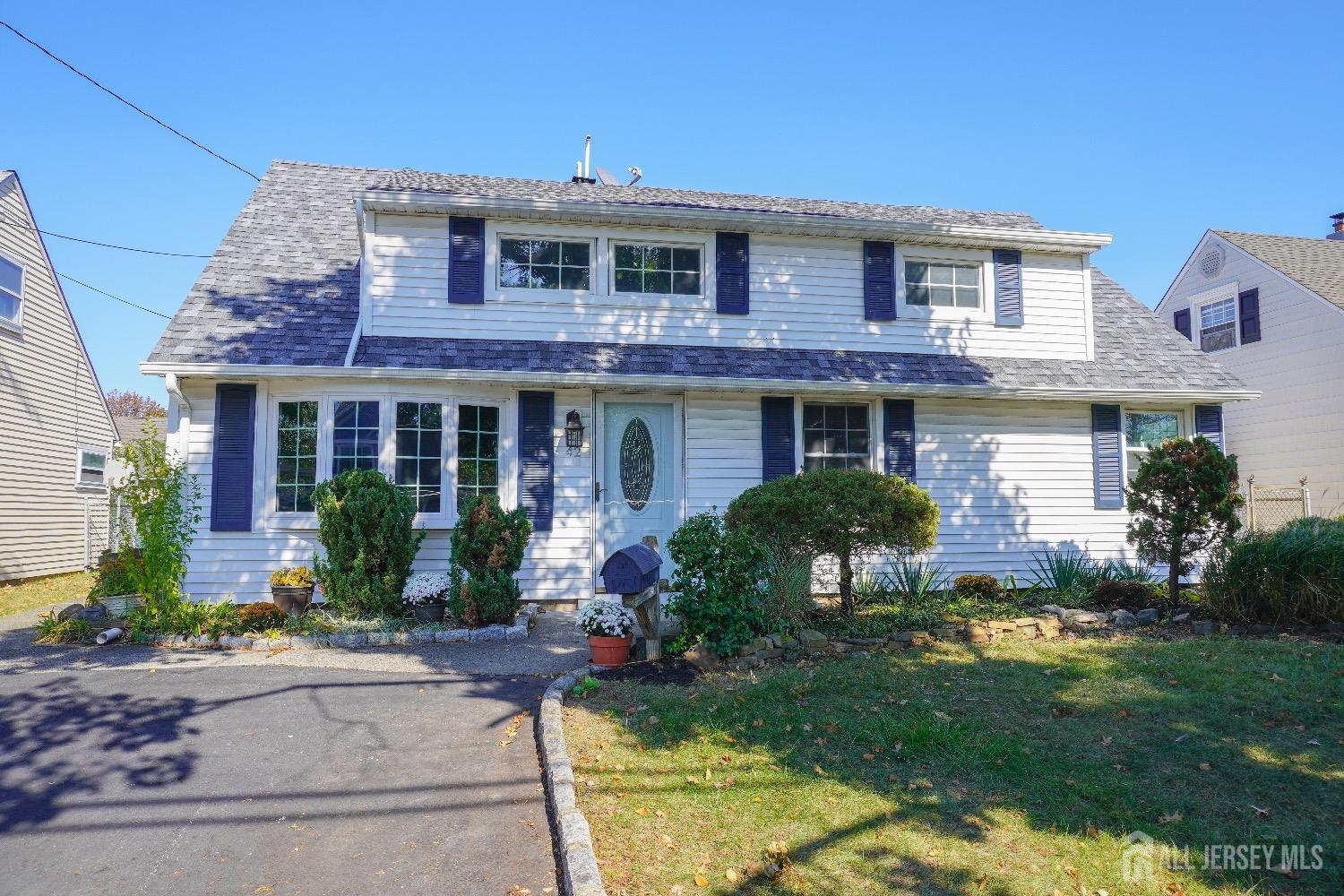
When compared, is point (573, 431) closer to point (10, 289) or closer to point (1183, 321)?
point (10, 289)

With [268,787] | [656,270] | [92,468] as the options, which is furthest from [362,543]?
[92,468]

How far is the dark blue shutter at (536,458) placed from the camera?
362 inches

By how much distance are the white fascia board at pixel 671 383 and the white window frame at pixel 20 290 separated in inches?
297

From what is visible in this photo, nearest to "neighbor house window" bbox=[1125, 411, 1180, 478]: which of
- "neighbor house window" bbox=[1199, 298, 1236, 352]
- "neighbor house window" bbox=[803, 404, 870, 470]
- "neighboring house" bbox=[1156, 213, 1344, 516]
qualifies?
"neighbor house window" bbox=[803, 404, 870, 470]

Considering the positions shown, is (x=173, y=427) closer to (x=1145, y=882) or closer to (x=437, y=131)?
(x=437, y=131)

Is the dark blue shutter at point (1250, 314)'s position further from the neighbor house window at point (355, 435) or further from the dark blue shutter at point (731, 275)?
the neighbor house window at point (355, 435)

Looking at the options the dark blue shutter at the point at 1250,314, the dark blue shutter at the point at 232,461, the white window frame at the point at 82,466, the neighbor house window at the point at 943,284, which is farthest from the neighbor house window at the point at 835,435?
the white window frame at the point at 82,466

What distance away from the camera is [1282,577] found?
6789mm

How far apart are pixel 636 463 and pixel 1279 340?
16.7 m

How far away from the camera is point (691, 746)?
4.50 meters

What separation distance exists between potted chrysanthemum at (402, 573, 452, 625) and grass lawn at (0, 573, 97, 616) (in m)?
6.10

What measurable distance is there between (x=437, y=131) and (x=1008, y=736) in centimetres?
1387

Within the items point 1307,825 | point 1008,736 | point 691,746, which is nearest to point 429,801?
point 691,746

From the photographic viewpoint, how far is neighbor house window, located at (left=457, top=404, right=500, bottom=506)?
912cm
